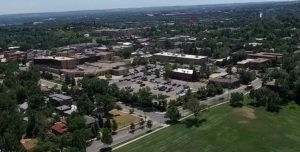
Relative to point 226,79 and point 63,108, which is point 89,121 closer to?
point 63,108

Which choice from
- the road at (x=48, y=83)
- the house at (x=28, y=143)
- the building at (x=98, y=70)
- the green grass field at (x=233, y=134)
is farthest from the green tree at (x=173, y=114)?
the building at (x=98, y=70)

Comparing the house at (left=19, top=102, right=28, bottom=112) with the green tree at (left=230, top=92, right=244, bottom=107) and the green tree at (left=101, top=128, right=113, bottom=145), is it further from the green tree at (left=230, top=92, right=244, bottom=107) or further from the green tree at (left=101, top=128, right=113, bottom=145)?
the green tree at (left=230, top=92, right=244, bottom=107)

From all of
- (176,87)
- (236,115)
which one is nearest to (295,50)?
(176,87)

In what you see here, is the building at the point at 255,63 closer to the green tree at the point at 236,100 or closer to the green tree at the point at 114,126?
the green tree at the point at 236,100

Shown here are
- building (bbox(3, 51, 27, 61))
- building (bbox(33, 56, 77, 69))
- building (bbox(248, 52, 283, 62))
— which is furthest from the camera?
building (bbox(3, 51, 27, 61))

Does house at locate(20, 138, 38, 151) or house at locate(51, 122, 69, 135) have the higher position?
house at locate(51, 122, 69, 135)

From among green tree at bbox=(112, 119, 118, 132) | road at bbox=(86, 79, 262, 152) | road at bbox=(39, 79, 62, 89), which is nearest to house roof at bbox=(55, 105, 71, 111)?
road at bbox=(86, 79, 262, 152)

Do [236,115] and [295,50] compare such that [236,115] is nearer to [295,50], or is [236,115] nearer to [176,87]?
[176,87]
